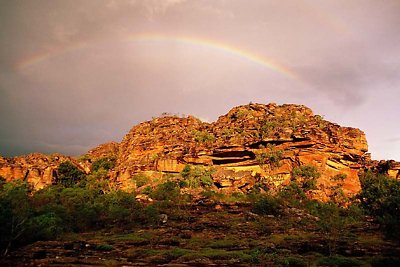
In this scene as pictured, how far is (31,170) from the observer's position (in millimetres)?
77500

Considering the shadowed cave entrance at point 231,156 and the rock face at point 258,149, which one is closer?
the rock face at point 258,149

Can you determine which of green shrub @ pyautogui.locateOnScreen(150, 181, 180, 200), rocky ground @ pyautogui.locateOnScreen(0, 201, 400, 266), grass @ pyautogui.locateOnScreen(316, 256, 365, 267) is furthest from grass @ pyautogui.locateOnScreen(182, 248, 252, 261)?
green shrub @ pyautogui.locateOnScreen(150, 181, 180, 200)

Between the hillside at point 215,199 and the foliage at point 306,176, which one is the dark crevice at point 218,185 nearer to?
the hillside at point 215,199

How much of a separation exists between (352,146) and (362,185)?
828cm

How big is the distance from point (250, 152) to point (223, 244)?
3652 cm

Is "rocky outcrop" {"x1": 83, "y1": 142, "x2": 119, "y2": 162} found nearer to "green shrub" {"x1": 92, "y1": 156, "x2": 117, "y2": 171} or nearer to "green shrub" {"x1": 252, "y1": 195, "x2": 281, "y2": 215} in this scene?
"green shrub" {"x1": 92, "y1": 156, "x2": 117, "y2": 171}

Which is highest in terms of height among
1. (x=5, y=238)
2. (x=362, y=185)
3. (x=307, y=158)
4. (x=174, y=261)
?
(x=307, y=158)

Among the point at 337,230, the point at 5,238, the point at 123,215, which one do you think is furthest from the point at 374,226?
the point at 5,238

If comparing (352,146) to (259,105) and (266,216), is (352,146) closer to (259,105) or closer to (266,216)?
(259,105)

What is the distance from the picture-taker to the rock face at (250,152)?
60812mm

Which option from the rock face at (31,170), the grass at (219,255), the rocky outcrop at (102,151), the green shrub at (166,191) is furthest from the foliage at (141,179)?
the grass at (219,255)

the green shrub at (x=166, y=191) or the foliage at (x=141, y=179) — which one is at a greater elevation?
the foliage at (x=141, y=179)

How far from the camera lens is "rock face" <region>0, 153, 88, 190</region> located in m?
75.3

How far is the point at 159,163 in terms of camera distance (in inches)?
2680
